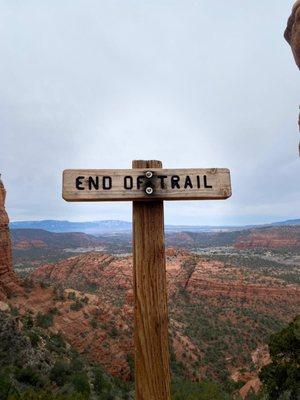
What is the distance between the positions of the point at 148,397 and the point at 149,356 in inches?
11.9

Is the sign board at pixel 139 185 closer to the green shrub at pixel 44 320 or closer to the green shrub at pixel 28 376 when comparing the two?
the green shrub at pixel 28 376

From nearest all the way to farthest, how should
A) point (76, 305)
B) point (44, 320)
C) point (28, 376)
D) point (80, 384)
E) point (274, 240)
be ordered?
point (28, 376) < point (80, 384) < point (44, 320) < point (76, 305) < point (274, 240)

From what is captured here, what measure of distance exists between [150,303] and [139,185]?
3.36 feet

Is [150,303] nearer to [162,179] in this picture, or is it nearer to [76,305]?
[162,179]

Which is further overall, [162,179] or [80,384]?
[80,384]

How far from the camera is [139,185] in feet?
9.69

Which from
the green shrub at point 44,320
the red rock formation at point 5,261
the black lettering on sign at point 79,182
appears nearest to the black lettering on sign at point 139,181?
the black lettering on sign at point 79,182

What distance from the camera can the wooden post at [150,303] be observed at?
2689mm

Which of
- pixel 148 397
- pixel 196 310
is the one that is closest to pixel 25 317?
pixel 148 397

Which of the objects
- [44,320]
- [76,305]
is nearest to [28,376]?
[44,320]

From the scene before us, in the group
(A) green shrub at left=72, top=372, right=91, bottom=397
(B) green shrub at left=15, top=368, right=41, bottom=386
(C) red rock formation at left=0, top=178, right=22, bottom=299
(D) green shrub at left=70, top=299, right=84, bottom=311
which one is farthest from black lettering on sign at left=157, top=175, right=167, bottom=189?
(C) red rock formation at left=0, top=178, right=22, bottom=299

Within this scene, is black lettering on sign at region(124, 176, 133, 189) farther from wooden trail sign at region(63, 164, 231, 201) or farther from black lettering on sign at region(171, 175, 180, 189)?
black lettering on sign at region(171, 175, 180, 189)

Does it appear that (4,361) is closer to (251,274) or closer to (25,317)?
(25,317)

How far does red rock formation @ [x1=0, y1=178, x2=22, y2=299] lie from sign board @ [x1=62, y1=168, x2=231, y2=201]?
91.0 ft
